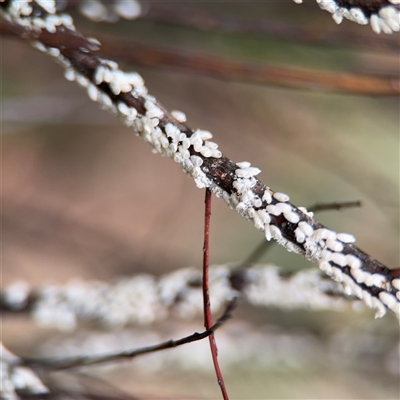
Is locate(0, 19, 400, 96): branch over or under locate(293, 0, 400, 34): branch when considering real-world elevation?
over

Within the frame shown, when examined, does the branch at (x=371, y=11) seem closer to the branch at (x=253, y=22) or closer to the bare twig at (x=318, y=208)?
the branch at (x=253, y=22)

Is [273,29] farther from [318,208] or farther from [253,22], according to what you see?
[318,208]

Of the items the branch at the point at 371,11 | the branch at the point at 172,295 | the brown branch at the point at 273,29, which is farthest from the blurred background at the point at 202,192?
the branch at the point at 371,11

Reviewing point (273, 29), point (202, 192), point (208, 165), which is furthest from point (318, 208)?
point (202, 192)

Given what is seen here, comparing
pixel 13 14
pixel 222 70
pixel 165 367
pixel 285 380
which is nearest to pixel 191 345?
pixel 165 367

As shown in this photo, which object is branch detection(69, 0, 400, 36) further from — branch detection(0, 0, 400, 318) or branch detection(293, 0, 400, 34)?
branch detection(0, 0, 400, 318)

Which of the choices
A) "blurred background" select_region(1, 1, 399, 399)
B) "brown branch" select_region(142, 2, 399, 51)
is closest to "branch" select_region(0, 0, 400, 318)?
"brown branch" select_region(142, 2, 399, 51)

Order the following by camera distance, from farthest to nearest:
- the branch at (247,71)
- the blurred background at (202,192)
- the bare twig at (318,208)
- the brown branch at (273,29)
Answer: the blurred background at (202,192), the brown branch at (273,29), the branch at (247,71), the bare twig at (318,208)
